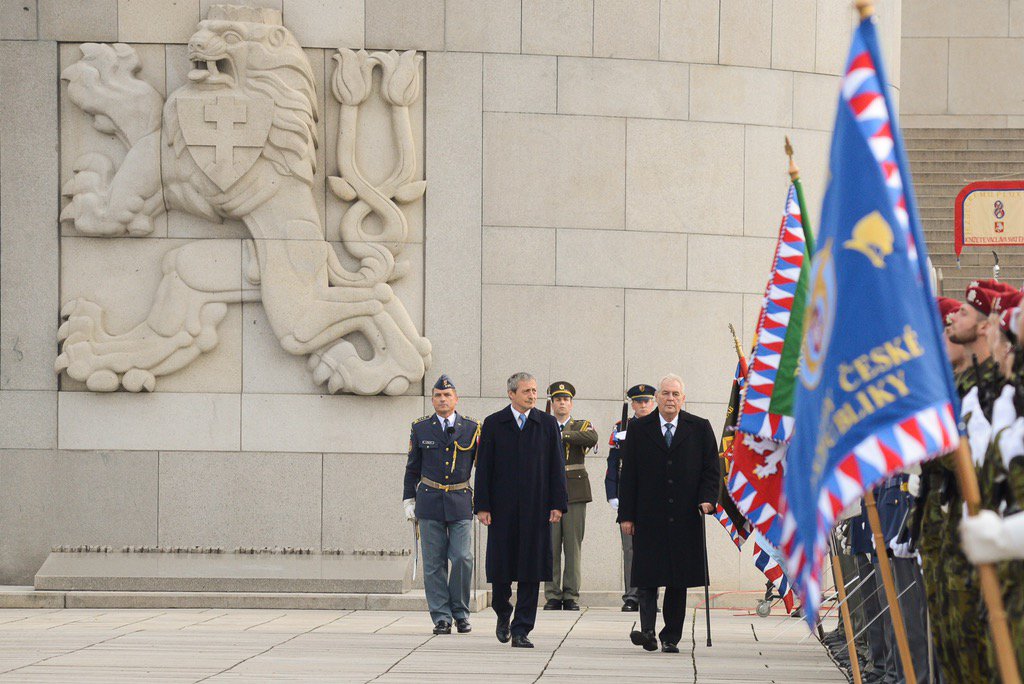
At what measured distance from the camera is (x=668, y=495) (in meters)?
11.3

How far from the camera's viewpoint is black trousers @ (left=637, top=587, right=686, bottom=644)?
36.3ft

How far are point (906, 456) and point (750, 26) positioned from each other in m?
12.1

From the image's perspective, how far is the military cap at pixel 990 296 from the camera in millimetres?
6055

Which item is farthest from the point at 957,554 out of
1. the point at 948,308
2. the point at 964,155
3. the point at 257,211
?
the point at 964,155

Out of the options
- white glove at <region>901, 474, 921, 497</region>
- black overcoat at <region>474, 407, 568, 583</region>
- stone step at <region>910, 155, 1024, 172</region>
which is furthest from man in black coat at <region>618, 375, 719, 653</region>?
stone step at <region>910, 155, 1024, 172</region>

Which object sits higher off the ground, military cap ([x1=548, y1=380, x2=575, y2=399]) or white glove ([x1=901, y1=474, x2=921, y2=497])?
white glove ([x1=901, y1=474, x2=921, y2=497])

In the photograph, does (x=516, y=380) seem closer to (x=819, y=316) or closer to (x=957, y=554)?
(x=957, y=554)

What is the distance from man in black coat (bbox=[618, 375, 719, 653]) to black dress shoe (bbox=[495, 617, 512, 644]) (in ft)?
3.02

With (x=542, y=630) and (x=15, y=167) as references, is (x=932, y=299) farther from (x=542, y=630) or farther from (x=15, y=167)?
(x=15, y=167)

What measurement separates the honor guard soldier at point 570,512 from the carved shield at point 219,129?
3422mm

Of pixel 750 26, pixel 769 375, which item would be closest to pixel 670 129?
pixel 750 26

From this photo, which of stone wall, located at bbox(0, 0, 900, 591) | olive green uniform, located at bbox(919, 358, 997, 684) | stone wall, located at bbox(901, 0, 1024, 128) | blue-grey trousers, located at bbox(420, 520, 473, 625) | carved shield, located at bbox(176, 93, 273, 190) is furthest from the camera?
stone wall, located at bbox(901, 0, 1024, 128)

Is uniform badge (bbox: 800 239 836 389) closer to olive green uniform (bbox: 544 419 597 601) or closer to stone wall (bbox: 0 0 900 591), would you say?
olive green uniform (bbox: 544 419 597 601)

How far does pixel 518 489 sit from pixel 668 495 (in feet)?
3.79
